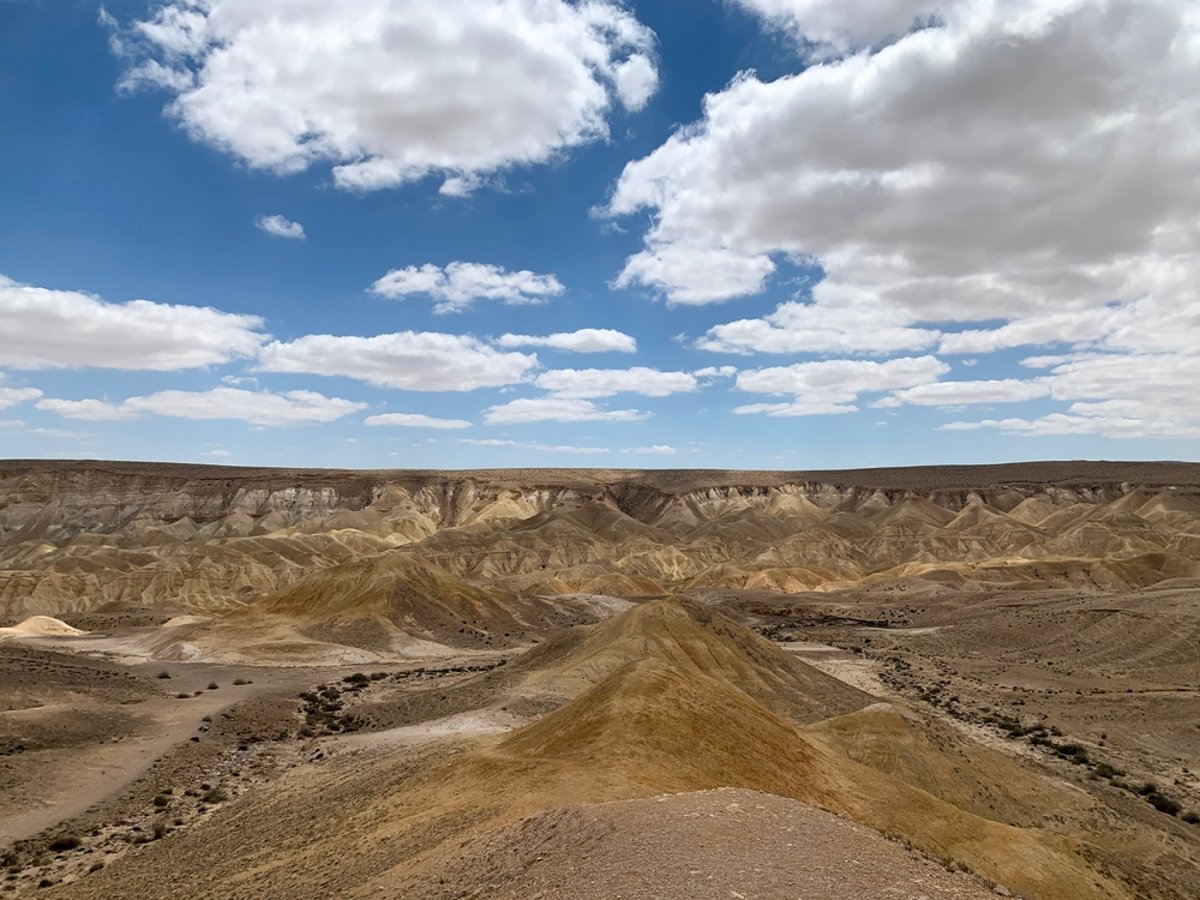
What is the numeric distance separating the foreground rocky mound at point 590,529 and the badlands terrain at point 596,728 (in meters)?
1.03

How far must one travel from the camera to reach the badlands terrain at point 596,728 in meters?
12.4

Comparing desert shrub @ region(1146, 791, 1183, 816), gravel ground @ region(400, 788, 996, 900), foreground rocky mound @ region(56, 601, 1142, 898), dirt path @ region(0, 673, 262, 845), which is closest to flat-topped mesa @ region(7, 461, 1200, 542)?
dirt path @ region(0, 673, 262, 845)

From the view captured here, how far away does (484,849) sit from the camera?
12.2 metres

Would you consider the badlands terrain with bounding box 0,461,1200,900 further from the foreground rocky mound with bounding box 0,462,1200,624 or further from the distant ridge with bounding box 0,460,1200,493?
the distant ridge with bounding box 0,460,1200,493

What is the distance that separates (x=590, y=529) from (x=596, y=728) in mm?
107935

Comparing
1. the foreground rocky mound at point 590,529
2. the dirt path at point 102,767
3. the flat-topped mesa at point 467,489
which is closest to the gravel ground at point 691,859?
the dirt path at point 102,767

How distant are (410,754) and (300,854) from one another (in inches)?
271

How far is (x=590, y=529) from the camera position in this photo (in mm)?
126250

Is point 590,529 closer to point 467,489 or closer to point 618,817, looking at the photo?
point 467,489

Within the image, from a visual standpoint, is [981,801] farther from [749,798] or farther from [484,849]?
[484,849]

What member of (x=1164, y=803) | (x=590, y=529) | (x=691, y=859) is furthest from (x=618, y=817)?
(x=590, y=529)

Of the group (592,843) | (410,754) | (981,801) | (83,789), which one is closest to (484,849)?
(592,843)

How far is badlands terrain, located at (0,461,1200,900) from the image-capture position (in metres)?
12.4

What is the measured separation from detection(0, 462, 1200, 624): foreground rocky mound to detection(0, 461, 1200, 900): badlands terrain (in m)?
1.03
